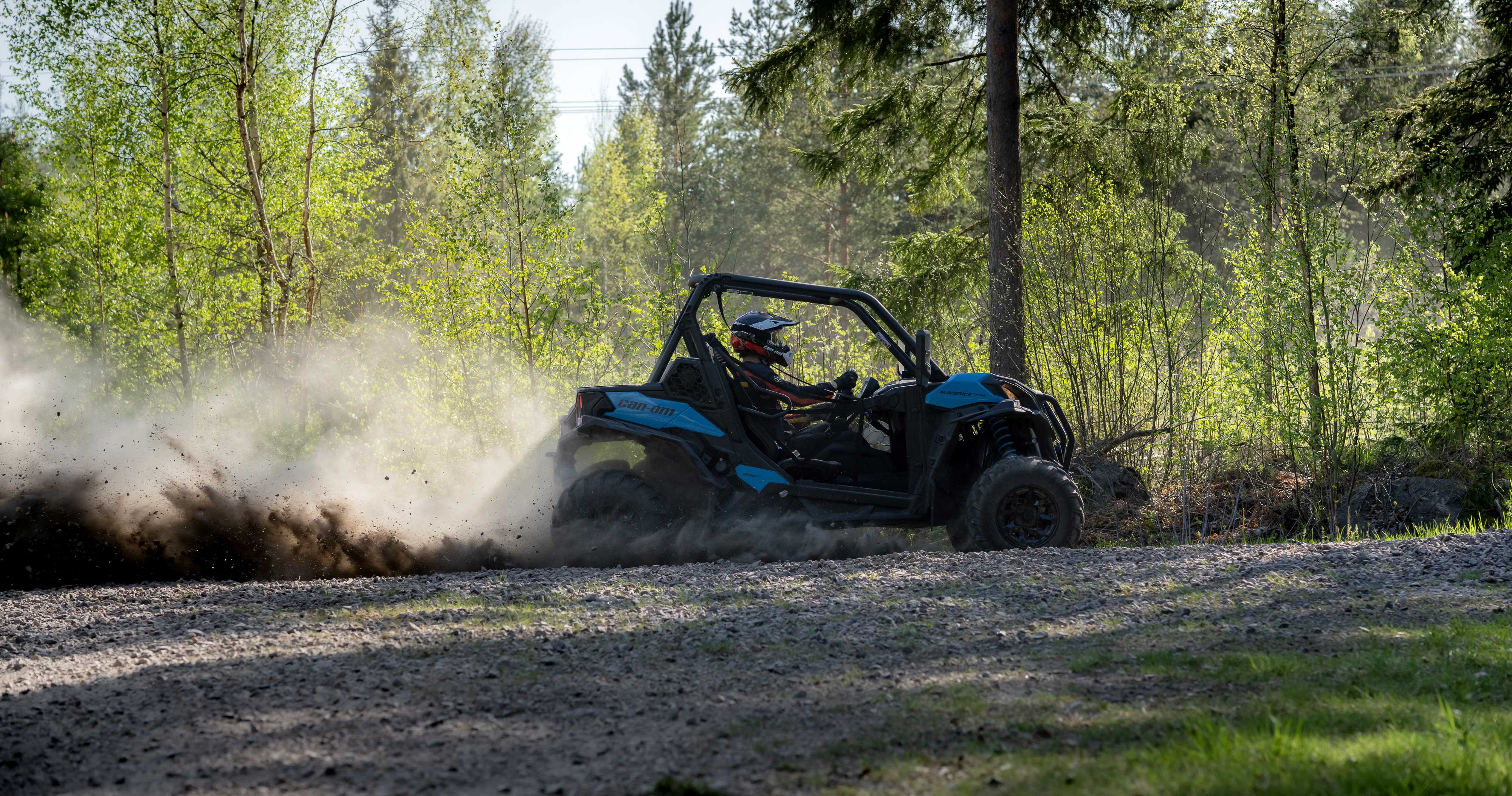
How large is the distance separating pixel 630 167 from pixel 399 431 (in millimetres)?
26602

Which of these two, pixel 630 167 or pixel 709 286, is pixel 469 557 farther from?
pixel 630 167

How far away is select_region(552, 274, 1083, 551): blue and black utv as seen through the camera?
303 inches

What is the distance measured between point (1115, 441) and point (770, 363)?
4271 mm

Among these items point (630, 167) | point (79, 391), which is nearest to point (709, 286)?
point (79, 391)

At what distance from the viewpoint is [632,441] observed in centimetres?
797

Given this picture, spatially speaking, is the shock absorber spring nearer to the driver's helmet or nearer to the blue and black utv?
the blue and black utv

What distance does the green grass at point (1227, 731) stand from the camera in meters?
2.92

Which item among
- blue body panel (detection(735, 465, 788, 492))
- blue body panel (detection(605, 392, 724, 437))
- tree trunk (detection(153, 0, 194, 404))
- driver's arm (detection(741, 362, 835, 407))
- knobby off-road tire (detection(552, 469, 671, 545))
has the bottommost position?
knobby off-road tire (detection(552, 469, 671, 545))

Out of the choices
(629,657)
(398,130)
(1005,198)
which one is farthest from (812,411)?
(398,130)

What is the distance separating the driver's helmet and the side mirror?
1057 mm

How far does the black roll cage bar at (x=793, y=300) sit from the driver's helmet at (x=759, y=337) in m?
0.30

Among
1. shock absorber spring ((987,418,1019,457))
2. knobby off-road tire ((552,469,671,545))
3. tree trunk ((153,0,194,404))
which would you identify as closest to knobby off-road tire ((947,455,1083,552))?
shock absorber spring ((987,418,1019,457))

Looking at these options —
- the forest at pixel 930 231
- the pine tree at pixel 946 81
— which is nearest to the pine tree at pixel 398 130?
the forest at pixel 930 231

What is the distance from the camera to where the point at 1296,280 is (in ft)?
29.9
